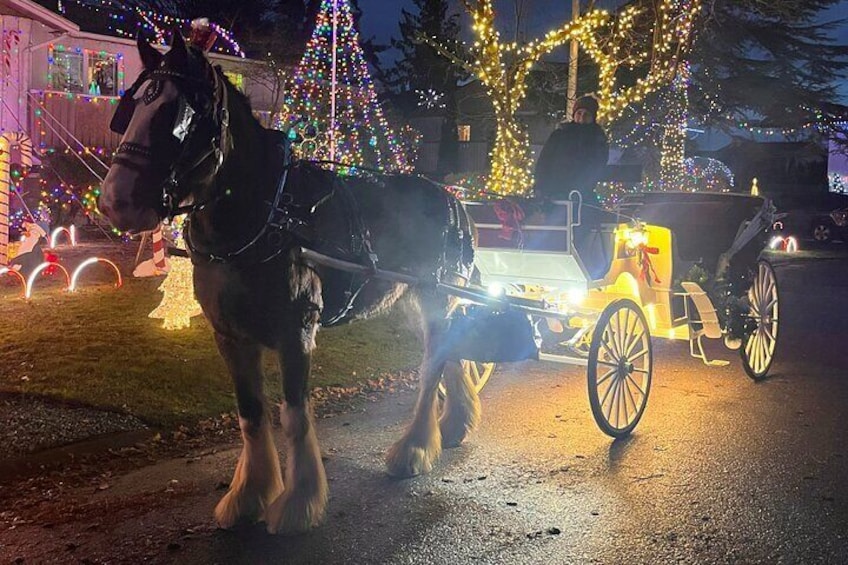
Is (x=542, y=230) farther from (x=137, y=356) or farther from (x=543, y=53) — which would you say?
(x=543, y=53)

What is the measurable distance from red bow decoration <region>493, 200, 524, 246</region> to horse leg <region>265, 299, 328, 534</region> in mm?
3107

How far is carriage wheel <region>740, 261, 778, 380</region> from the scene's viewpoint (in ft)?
27.6

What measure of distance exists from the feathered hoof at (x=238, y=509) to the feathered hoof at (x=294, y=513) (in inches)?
5.0

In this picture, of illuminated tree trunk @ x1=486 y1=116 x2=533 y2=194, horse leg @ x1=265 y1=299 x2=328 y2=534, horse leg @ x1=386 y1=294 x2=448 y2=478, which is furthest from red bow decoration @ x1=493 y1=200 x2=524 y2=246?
illuminated tree trunk @ x1=486 y1=116 x2=533 y2=194

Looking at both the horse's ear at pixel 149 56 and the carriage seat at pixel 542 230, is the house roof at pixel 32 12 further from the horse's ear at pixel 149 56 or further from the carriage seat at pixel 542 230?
the horse's ear at pixel 149 56

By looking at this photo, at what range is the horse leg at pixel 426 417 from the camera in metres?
5.43

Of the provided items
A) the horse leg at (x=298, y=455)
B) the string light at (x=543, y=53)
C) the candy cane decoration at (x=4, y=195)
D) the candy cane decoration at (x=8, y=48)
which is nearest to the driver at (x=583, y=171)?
the horse leg at (x=298, y=455)

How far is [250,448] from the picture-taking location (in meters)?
4.62

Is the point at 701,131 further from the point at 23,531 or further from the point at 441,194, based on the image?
the point at 23,531

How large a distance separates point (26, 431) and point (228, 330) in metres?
2.79

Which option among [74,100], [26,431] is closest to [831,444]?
[26,431]

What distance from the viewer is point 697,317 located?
7.90 meters

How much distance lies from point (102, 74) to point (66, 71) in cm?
123

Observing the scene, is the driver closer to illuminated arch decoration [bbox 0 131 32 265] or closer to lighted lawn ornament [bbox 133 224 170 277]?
lighted lawn ornament [bbox 133 224 170 277]
